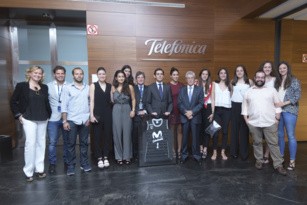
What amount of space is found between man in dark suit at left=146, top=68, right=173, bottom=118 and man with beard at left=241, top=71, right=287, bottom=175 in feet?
4.70

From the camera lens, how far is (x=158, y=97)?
3.56 metres

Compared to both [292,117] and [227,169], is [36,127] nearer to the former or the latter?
[227,169]

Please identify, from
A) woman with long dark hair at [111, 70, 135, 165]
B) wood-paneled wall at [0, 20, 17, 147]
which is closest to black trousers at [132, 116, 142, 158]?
woman with long dark hair at [111, 70, 135, 165]

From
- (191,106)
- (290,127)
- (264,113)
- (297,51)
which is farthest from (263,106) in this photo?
(297,51)

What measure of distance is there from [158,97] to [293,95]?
2325 millimetres

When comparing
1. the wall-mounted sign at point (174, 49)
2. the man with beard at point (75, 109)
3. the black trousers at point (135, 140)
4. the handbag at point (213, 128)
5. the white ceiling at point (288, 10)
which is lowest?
the black trousers at point (135, 140)

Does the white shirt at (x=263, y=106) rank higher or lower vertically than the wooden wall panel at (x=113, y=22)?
lower

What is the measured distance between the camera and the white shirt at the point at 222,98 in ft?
12.0

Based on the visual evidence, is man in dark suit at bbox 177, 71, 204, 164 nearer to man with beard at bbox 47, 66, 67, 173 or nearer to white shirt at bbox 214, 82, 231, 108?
white shirt at bbox 214, 82, 231, 108

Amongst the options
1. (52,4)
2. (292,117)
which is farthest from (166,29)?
(292,117)

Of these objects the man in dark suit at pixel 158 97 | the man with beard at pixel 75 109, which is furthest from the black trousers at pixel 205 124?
the man with beard at pixel 75 109

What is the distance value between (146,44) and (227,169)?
324 centimetres

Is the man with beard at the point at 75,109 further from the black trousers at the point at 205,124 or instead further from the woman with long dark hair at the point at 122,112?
the black trousers at the point at 205,124

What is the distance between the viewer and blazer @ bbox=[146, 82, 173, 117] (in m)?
3.56
